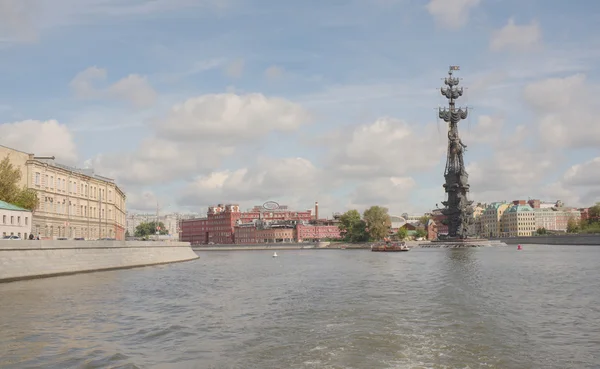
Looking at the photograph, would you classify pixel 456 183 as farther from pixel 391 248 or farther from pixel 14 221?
pixel 14 221

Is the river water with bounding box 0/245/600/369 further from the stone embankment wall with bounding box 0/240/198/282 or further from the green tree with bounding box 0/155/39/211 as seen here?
the green tree with bounding box 0/155/39/211

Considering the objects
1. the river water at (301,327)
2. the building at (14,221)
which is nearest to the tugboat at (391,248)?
the building at (14,221)

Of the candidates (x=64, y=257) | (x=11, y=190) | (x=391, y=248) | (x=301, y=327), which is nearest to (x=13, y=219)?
(x=11, y=190)

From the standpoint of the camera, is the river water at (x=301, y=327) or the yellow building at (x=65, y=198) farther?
the yellow building at (x=65, y=198)

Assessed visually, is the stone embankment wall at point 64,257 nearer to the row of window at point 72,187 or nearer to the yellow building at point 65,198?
the yellow building at point 65,198

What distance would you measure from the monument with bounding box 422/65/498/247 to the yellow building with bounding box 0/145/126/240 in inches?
4170

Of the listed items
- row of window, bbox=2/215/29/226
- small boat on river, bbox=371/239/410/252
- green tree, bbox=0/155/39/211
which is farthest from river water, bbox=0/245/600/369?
small boat on river, bbox=371/239/410/252

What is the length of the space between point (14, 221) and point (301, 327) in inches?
1929

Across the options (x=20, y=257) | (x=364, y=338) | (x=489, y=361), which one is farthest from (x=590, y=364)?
(x=20, y=257)

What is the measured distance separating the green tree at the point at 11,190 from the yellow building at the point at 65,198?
6409 millimetres

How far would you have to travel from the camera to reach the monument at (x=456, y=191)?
586 feet

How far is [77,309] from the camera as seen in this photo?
3067 cm

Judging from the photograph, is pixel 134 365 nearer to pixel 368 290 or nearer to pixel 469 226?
pixel 368 290

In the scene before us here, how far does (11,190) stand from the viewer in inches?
2852
